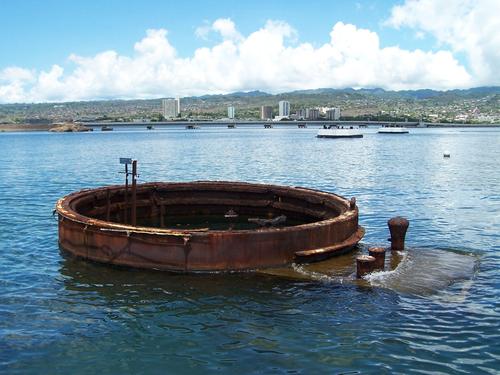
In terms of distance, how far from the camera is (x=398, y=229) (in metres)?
20.3

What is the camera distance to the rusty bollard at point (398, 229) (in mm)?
20172

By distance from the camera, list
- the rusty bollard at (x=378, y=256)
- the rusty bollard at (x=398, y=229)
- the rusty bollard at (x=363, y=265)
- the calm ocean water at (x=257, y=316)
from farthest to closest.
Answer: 1. the rusty bollard at (x=398, y=229)
2. the rusty bollard at (x=378, y=256)
3. the rusty bollard at (x=363, y=265)
4. the calm ocean water at (x=257, y=316)

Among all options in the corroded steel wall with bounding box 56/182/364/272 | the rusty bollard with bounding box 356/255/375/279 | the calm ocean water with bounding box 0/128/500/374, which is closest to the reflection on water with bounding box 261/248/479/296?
the calm ocean water with bounding box 0/128/500/374

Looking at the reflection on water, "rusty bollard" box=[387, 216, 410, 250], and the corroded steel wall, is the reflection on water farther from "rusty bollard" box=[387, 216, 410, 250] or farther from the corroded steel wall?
the corroded steel wall

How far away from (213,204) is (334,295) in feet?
48.6

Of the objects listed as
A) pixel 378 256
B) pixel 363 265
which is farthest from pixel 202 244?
pixel 378 256

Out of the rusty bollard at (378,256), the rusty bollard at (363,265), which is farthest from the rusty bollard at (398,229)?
the rusty bollard at (363,265)

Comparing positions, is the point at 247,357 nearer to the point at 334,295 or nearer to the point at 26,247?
the point at 334,295

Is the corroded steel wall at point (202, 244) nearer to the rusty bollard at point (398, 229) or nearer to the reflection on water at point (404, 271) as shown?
the reflection on water at point (404, 271)

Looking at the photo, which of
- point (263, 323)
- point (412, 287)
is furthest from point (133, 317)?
point (412, 287)

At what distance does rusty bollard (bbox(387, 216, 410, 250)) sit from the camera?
20.2m

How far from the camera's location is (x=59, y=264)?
775 inches

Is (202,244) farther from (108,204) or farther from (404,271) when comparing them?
(108,204)

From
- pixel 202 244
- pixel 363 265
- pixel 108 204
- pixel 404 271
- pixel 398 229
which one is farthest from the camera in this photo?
pixel 108 204
